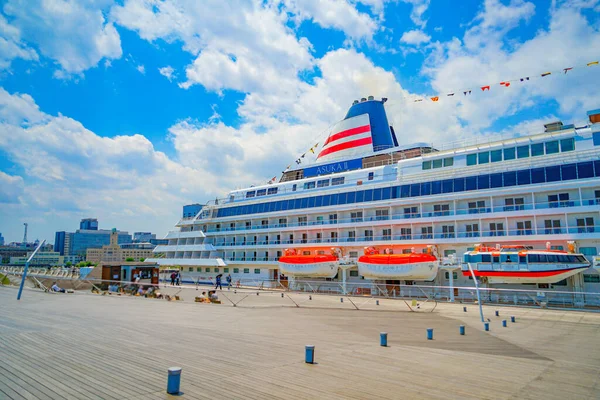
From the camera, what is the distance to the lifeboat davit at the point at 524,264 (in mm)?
25484

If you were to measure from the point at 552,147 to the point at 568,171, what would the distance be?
2415 mm

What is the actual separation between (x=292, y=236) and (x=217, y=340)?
1254 inches

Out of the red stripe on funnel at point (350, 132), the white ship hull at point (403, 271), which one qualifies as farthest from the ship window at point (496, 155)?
the red stripe on funnel at point (350, 132)

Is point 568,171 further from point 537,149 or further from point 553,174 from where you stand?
point 537,149

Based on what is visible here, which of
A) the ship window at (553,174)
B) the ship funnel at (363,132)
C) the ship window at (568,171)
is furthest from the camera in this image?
the ship funnel at (363,132)

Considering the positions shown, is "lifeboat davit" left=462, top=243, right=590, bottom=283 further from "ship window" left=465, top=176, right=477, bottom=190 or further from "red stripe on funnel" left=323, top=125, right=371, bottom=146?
"red stripe on funnel" left=323, top=125, right=371, bottom=146

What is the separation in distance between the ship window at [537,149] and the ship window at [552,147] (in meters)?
0.40

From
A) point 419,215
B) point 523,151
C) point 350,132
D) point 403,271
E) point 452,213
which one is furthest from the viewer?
point 350,132

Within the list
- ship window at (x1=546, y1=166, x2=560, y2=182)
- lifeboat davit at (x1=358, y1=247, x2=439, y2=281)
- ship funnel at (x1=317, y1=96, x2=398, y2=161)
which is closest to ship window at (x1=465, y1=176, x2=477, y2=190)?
ship window at (x1=546, y1=166, x2=560, y2=182)

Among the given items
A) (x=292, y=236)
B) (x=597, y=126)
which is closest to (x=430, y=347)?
(x=597, y=126)

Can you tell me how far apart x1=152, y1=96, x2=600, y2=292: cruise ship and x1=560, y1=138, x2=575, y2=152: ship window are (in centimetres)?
8

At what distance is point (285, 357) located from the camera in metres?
11.1

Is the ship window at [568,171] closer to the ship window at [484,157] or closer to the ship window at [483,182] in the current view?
the ship window at [483,182]

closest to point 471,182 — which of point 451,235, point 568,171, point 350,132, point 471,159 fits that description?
point 471,159
